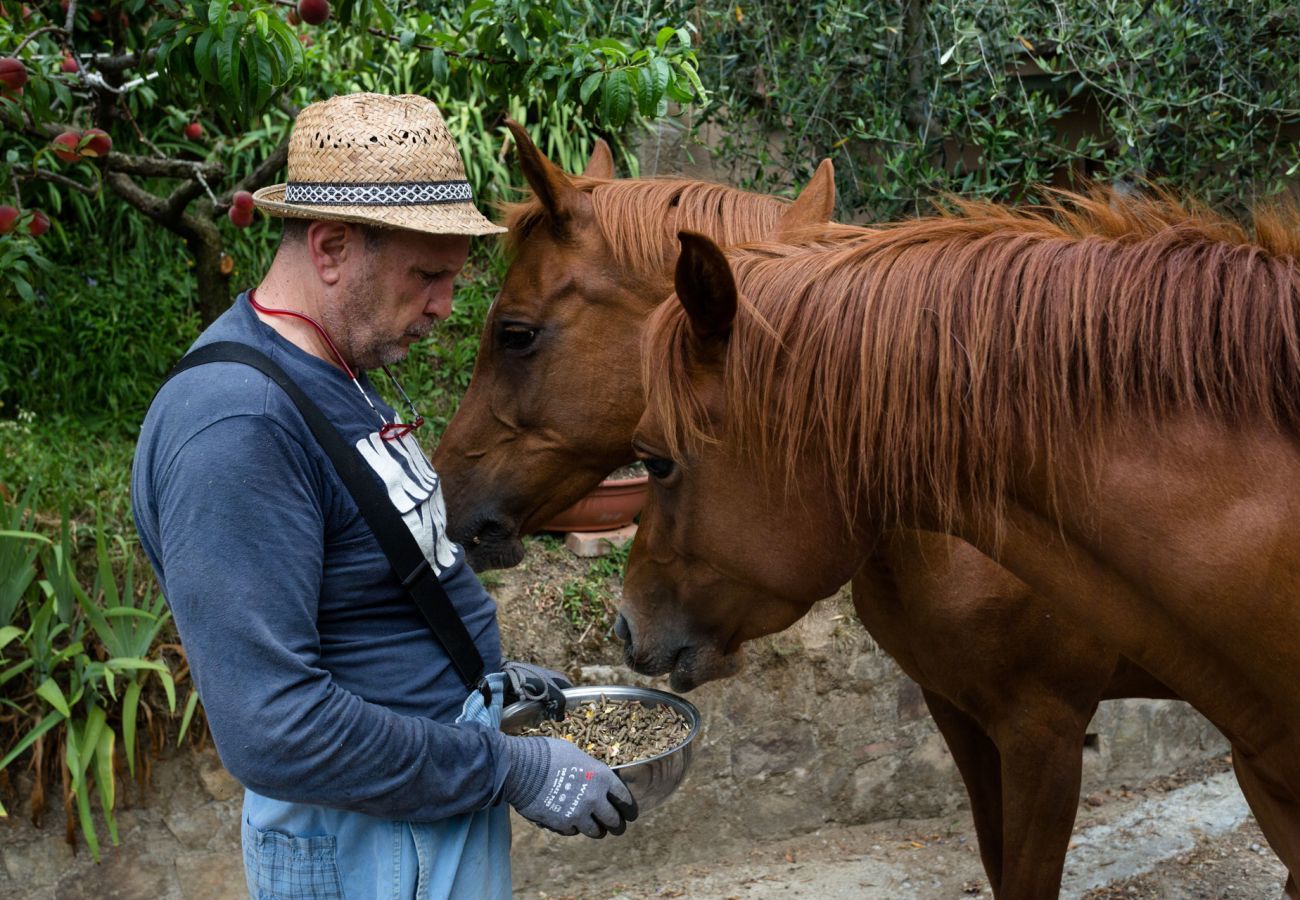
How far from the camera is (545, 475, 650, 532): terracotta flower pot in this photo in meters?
4.45

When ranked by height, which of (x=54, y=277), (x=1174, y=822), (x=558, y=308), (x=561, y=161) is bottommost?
(x=1174, y=822)

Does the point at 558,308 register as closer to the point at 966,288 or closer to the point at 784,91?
the point at 966,288

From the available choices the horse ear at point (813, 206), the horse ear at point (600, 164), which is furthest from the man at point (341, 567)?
the horse ear at point (600, 164)

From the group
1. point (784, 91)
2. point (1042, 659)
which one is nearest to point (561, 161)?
point (784, 91)

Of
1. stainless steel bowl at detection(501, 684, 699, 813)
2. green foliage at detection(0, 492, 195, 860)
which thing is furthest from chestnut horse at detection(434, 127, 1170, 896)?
green foliage at detection(0, 492, 195, 860)

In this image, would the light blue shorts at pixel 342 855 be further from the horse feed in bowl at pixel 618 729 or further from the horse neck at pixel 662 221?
the horse neck at pixel 662 221

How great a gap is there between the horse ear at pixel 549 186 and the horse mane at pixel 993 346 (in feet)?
3.48

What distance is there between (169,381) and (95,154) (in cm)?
190

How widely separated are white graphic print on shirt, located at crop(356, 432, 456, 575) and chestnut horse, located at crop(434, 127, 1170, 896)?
83 centimetres

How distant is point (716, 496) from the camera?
1935 mm

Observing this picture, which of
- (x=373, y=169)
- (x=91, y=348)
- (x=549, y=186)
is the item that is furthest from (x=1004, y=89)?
Answer: (x=91, y=348)

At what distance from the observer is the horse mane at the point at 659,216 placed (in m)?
2.81

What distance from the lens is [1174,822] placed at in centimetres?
451

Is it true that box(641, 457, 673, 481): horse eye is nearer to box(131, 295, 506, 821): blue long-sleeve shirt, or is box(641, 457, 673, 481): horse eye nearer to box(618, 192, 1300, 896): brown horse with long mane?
box(618, 192, 1300, 896): brown horse with long mane
